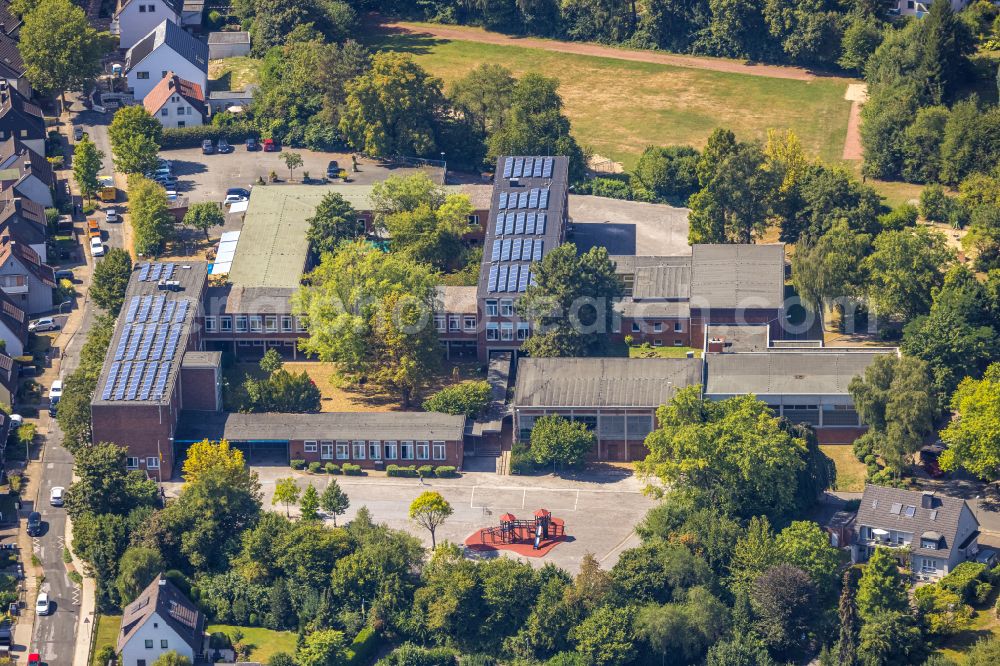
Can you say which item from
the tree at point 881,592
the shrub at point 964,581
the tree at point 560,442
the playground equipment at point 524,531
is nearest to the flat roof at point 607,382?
the tree at point 560,442

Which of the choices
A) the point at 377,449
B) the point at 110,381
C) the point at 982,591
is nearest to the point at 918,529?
the point at 982,591

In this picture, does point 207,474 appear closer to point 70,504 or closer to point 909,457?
point 70,504

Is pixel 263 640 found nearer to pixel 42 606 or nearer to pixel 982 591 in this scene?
pixel 42 606

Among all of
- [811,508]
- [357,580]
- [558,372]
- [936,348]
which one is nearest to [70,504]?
[357,580]

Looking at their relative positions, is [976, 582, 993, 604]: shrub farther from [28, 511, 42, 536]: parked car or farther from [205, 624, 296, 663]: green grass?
[28, 511, 42, 536]: parked car

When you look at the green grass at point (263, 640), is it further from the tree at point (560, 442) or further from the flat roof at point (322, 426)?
the tree at point (560, 442)

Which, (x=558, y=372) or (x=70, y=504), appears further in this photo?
(x=558, y=372)

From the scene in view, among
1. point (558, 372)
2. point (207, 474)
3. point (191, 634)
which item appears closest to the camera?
point (191, 634)
